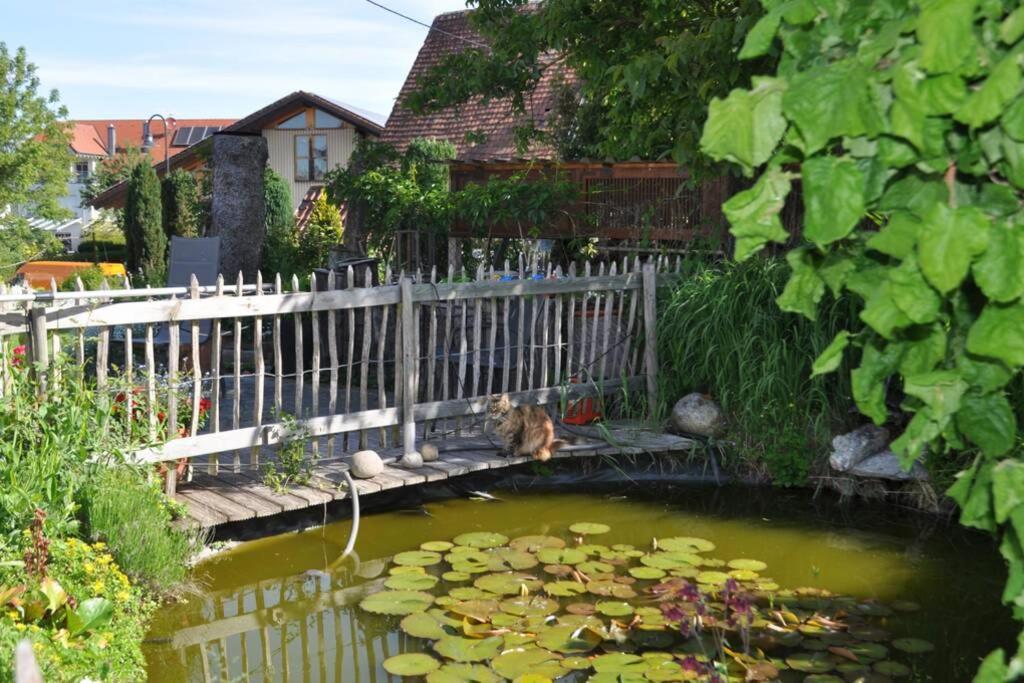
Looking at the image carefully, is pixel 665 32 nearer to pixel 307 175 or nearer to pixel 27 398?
pixel 27 398

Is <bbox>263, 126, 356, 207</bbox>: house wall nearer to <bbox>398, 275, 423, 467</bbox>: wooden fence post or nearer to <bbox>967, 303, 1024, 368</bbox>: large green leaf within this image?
<bbox>398, 275, 423, 467</bbox>: wooden fence post

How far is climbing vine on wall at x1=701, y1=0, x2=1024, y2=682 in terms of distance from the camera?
1325 mm

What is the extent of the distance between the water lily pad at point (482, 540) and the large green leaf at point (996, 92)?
16.7 ft

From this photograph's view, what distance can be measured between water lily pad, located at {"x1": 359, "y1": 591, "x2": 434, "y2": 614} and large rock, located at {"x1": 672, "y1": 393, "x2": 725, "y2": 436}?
294 centimetres

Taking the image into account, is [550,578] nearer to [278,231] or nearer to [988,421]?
[988,421]

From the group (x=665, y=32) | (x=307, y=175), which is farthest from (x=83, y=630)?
(x=307, y=175)

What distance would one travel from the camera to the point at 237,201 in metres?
13.4

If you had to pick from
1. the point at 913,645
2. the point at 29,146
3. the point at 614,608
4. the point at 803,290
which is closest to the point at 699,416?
the point at 614,608

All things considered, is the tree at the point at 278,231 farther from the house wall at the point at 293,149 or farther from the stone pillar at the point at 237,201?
the house wall at the point at 293,149

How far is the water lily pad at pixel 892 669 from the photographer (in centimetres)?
452

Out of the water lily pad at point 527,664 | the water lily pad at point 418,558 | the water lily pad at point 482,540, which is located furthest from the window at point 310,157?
the water lily pad at point 527,664

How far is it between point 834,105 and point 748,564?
4.88m

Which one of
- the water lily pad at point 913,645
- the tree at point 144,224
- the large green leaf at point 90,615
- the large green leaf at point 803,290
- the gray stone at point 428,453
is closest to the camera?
the large green leaf at point 803,290

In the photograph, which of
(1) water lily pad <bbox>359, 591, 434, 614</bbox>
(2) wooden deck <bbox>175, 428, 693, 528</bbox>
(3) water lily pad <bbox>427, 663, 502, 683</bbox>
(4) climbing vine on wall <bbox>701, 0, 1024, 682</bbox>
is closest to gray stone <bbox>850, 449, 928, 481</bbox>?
(2) wooden deck <bbox>175, 428, 693, 528</bbox>
